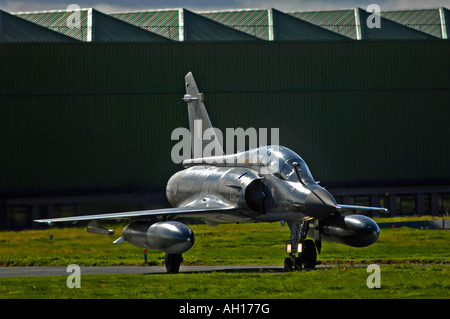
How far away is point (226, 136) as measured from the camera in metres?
63.7

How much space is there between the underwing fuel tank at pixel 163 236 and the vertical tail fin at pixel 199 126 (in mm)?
7931

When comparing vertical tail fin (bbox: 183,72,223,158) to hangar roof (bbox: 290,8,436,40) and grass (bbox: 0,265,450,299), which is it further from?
hangar roof (bbox: 290,8,436,40)

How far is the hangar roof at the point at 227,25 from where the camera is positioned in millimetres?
65625

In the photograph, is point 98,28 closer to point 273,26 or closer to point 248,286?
point 273,26

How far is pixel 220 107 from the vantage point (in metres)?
65.2

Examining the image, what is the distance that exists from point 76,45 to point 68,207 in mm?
12845

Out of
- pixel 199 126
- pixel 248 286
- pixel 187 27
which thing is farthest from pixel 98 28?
pixel 248 286

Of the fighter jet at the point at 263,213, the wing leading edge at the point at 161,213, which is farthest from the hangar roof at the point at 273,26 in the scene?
the wing leading edge at the point at 161,213

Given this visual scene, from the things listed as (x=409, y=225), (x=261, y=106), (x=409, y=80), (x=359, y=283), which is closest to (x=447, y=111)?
(x=409, y=80)

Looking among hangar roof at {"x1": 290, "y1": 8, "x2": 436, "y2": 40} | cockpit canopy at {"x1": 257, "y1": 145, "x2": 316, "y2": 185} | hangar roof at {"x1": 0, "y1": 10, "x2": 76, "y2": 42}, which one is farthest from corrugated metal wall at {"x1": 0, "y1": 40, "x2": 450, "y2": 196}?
cockpit canopy at {"x1": 257, "y1": 145, "x2": 316, "y2": 185}

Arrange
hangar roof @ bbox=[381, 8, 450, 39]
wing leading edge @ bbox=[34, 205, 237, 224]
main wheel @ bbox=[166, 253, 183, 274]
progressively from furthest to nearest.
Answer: hangar roof @ bbox=[381, 8, 450, 39] → main wheel @ bbox=[166, 253, 183, 274] → wing leading edge @ bbox=[34, 205, 237, 224]

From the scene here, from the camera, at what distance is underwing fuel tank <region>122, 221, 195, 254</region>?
2439 centimetres

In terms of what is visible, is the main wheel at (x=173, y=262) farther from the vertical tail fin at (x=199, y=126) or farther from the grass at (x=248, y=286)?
the vertical tail fin at (x=199, y=126)

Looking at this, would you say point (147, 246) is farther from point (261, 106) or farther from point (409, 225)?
point (261, 106)
